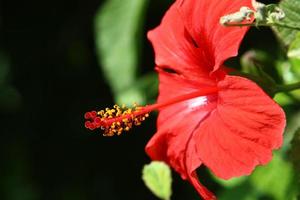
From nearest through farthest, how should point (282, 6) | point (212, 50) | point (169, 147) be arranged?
point (282, 6), point (212, 50), point (169, 147)

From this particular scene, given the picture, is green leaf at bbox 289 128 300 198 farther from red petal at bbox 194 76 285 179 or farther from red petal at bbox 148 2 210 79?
red petal at bbox 148 2 210 79

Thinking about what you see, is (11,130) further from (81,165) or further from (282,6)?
(282,6)

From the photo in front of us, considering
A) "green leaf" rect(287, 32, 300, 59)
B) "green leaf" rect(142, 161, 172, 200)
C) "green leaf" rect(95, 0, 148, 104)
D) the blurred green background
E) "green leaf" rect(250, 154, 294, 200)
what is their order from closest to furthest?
1. "green leaf" rect(142, 161, 172, 200)
2. "green leaf" rect(287, 32, 300, 59)
3. "green leaf" rect(250, 154, 294, 200)
4. "green leaf" rect(95, 0, 148, 104)
5. the blurred green background

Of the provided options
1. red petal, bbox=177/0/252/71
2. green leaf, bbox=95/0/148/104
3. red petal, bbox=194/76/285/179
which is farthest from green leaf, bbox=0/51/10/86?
red petal, bbox=194/76/285/179

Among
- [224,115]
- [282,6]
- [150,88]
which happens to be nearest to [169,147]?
[224,115]

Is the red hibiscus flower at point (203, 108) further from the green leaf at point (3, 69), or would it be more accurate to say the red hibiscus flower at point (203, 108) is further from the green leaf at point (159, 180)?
the green leaf at point (3, 69)

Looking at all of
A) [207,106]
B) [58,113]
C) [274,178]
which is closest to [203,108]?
[207,106]
